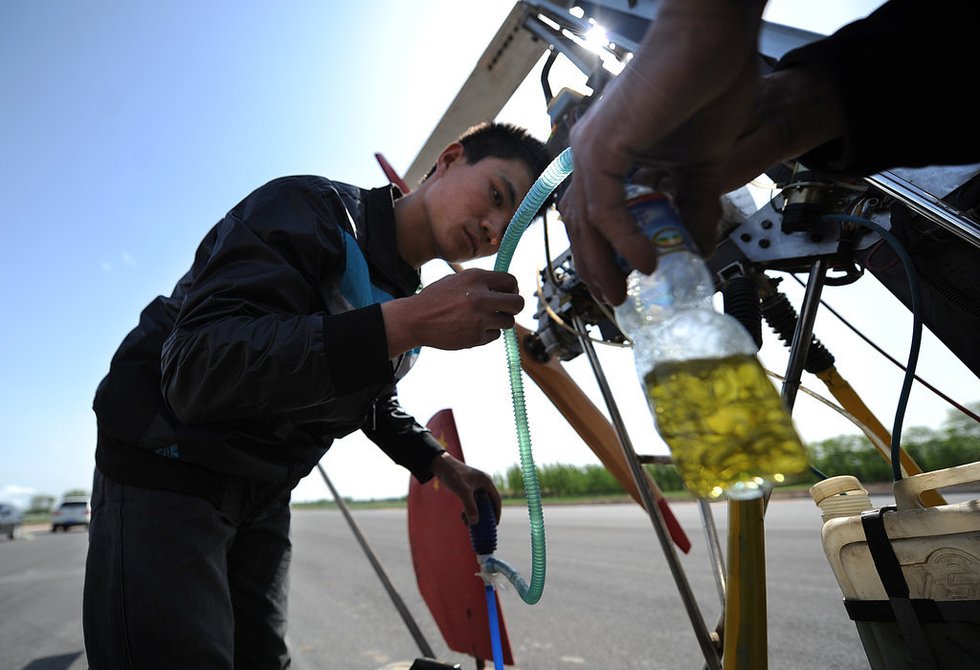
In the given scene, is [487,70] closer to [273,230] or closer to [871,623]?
[273,230]

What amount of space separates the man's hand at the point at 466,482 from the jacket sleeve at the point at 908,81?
1395 millimetres

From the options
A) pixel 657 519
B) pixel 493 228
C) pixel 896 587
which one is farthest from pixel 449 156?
pixel 896 587

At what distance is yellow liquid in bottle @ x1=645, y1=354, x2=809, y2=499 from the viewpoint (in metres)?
0.55

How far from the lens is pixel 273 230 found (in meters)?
1.00

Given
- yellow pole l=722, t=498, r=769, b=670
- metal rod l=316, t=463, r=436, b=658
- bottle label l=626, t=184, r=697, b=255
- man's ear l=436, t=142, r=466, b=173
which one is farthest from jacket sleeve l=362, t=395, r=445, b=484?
bottle label l=626, t=184, r=697, b=255

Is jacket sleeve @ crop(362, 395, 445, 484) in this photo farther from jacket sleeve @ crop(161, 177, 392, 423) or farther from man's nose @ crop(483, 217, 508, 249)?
jacket sleeve @ crop(161, 177, 392, 423)

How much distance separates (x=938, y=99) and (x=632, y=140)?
40cm

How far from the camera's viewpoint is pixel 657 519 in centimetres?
118

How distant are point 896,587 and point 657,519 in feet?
1.53

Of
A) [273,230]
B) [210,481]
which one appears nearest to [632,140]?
[273,230]

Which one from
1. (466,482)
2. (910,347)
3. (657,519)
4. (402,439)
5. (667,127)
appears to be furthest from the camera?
(402,439)

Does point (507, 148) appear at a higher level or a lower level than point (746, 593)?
higher

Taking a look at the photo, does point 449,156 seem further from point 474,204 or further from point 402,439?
point 402,439

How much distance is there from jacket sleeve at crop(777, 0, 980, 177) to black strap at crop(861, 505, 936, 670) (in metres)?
0.54
